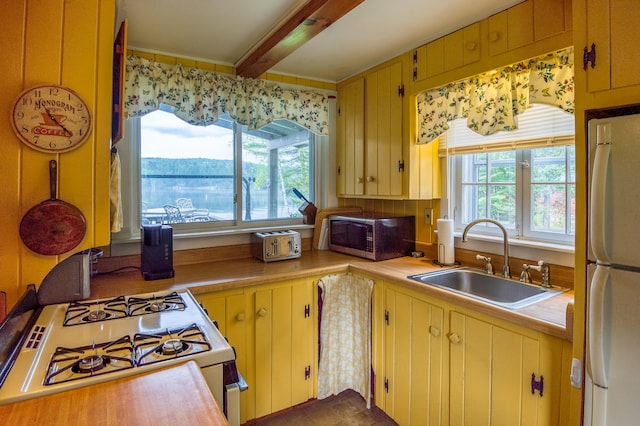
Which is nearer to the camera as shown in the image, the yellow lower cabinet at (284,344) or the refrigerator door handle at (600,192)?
the refrigerator door handle at (600,192)

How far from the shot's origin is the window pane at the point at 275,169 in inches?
107

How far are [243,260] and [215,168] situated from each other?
677 millimetres

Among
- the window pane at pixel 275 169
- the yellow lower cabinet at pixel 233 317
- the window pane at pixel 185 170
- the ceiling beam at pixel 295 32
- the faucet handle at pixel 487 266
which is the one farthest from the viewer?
the window pane at pixel 275 169

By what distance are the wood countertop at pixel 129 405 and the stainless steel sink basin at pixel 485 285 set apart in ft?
4.16

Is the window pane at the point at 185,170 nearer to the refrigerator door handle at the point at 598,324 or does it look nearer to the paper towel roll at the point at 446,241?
the paper towel roll at the point at 446,241

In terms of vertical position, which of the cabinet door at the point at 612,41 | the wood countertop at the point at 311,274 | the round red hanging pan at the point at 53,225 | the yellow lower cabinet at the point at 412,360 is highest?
the cabinet door at the point at 612,41

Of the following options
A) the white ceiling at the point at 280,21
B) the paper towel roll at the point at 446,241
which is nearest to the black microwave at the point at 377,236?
the paper towel roll at the point at 446,241

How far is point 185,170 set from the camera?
2.47m

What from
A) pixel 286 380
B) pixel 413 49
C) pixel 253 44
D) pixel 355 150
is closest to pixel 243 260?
pixel 286 380

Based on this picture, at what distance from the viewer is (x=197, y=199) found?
2.53 meters

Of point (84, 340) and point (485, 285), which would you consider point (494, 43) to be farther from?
point (84, 340)

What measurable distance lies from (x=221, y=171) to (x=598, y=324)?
7.37 ft

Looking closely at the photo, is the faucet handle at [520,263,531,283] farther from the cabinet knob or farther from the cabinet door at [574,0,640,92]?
the cabinet door at [574,0,640,92]

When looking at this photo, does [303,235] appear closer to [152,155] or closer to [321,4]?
[152,155]
